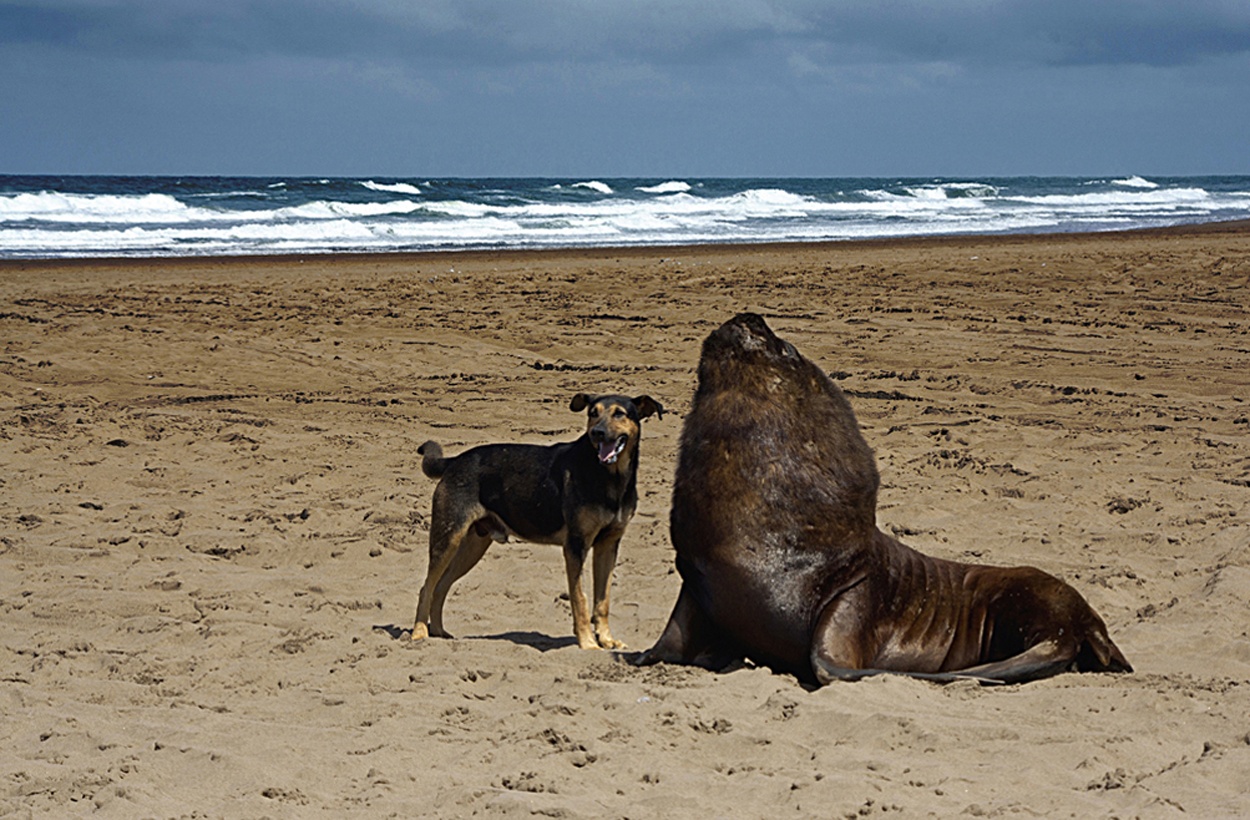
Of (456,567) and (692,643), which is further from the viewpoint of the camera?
(456,567)

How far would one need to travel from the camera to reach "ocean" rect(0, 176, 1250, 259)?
31.7 metres

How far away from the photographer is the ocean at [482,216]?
31719 mm

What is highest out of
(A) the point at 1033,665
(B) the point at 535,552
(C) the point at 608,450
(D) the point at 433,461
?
(C) the point at 608,450

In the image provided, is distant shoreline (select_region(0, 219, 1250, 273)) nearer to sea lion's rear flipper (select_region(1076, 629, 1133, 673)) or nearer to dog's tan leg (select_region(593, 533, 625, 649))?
dog's tan leg (select_region(593, 533, 625, 649))

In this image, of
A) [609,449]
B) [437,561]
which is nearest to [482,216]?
[437,561]

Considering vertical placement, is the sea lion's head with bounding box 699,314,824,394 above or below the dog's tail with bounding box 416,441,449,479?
above

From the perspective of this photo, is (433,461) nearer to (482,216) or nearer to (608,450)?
(608,450)

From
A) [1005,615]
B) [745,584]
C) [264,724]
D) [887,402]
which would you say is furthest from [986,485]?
[264,724]

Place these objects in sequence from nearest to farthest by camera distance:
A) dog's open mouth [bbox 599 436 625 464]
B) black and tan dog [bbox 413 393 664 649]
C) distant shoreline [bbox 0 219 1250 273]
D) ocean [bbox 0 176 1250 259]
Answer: dog's open mouth [bbox 599 436 625 464]
black and tan dog [bbox 413 393 664 649]
distant shoreline [bbox 0 219 1250 273]
ocean [bbox 0 176 1250 259]

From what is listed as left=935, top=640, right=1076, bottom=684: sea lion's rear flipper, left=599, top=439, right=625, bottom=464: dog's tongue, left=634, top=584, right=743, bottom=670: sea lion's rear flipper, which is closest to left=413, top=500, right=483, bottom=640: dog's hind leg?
left=599, top=439, right=625, bottom=464: dog's tongue

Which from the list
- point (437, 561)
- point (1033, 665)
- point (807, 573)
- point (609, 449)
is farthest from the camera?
point (437, 561)

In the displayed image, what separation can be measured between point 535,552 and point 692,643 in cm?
266

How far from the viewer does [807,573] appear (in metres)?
5.30

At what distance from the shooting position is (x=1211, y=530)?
24.7ft
